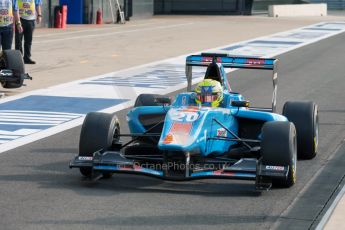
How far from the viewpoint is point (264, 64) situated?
428 inches

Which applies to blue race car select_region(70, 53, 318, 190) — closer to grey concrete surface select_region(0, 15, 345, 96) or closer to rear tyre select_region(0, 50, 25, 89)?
rear tyre select_region(0, 50, 25, 89)

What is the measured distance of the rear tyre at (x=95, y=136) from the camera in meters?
9.40

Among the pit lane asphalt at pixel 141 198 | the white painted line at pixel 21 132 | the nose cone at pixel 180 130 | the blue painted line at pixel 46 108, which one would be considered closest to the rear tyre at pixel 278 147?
the pit lane asphalt at pixel 141 198

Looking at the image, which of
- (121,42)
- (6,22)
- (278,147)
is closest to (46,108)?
(6,22)

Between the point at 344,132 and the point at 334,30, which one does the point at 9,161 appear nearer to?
the point at 344,132

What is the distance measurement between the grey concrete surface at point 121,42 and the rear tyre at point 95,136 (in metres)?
7.33

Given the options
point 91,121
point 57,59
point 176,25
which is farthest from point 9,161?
point 176,25

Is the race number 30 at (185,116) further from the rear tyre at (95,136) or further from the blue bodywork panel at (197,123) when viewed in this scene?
the rear tyre at (95,136)

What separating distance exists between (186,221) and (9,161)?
10.9 ft

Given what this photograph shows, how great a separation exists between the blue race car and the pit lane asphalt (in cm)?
20

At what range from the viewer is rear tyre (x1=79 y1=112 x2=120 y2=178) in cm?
940

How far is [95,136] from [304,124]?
8.02ft

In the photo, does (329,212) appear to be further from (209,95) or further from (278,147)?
(209,95)

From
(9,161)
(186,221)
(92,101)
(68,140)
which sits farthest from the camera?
(92,101)
